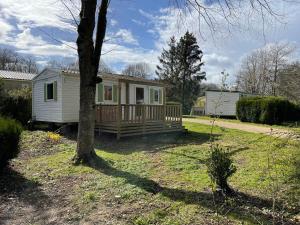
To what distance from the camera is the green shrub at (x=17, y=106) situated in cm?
1906

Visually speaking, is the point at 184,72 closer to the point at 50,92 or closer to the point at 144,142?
the point at 50,92

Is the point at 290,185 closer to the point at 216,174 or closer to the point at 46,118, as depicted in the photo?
the point at 216,174

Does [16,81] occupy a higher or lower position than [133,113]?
higher

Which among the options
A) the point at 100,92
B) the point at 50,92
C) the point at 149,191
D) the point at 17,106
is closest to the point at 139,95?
the point at 100,92

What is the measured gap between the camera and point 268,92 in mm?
43625

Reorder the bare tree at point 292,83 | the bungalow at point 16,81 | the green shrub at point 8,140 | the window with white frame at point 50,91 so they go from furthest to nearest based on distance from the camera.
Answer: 1. the bungalow at point 16,81
2. the bare tree at point 292,83
3. the window with white frame at point 50,91
4. the green shrub at point 8,140

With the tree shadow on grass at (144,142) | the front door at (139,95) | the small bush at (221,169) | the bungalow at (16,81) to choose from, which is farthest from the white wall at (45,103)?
the small bush at (221,169)

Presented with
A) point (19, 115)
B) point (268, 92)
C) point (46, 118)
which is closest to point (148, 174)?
point (46, 118)

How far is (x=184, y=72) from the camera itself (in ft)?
126

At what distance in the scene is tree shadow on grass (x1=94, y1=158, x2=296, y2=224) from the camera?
4.45m

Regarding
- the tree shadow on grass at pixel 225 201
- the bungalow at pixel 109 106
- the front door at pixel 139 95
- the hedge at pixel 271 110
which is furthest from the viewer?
the hedge at pixel 271 110

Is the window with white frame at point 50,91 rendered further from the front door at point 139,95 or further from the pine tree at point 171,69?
the pine tree at point 171,69

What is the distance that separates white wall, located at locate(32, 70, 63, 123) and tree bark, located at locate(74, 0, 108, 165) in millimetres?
7843

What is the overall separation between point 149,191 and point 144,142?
6.92m
